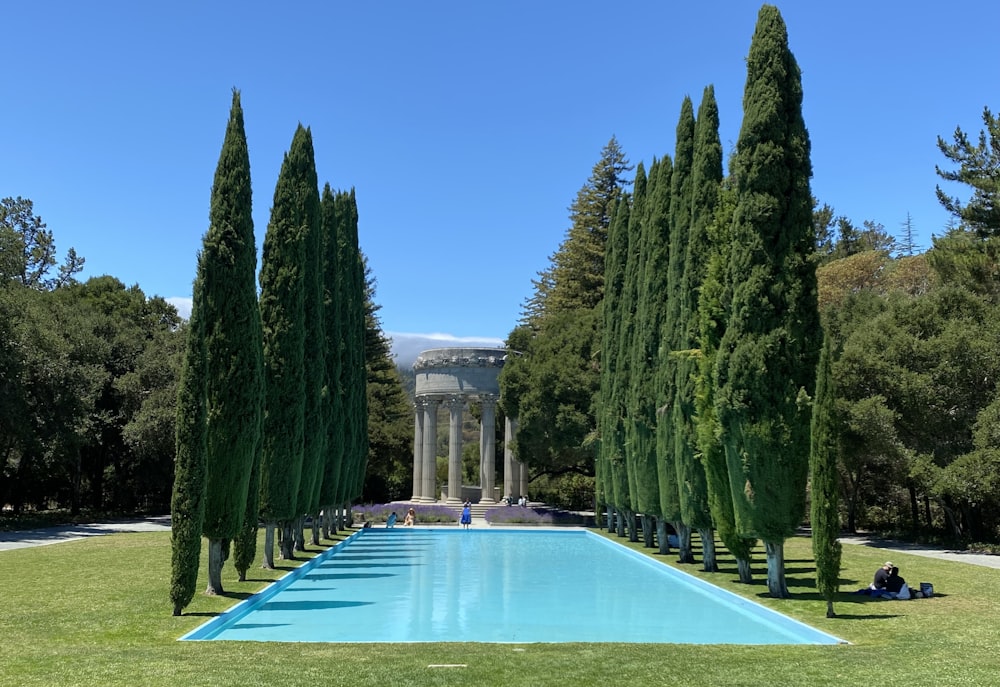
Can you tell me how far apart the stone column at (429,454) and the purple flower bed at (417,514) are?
11.9ft

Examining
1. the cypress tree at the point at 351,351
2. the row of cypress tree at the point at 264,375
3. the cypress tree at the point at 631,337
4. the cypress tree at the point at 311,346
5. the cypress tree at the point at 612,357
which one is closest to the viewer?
the row of cypress tree at the point at 264,375

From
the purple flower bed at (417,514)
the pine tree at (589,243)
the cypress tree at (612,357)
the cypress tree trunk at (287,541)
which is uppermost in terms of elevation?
the pine tree at (589,243)

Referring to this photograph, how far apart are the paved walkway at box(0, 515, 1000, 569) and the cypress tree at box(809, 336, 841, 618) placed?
11198 millimetres

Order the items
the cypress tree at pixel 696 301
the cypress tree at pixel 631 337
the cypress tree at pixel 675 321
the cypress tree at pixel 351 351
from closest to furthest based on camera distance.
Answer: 1. the cypress tree at pixel 696 301
2. the cypress tree at pixel 675 321
3. the cypress tree at pixel 631 337
4. the cypress tree at pixel 351 351

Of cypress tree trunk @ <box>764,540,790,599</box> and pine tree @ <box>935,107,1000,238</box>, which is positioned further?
A: pine tree @ <box>935,107,1000,238</box>

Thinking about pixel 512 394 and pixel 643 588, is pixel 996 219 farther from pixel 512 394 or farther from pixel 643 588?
pixel 512 394

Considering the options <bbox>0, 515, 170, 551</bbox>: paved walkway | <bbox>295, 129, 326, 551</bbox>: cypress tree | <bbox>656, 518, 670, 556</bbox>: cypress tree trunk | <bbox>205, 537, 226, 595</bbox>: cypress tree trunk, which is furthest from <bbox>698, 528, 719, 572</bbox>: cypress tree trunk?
<bbox>0, 515, 170, 551</bbox>: paved walkway

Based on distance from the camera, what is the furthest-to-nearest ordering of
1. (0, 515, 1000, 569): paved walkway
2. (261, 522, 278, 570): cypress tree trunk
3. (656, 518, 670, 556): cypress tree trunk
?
(656, 518, 670, 556): cypress tree trunk < (0, 515, 1000, 569): paved walkway < (261, 522, 278, 570): cypress tree trunk

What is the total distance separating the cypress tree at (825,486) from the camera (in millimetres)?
12477

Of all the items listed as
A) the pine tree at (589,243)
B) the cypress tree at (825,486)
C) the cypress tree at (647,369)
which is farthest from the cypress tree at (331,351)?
the pine tree at (589,243)

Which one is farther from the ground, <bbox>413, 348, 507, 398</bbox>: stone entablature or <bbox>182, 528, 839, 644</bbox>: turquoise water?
<bbox>413, 348, 507, 398</bbox>: stone entablature

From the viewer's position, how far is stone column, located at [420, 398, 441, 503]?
50.3 meters

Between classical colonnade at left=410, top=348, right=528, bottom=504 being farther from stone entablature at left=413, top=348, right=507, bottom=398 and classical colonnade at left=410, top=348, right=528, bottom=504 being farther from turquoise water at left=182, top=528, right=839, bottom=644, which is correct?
turquoise water at left=182, top=528, right=839, bottom=644

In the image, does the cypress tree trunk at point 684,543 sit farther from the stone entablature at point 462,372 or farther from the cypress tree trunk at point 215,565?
the stone entablature at point 462,372
